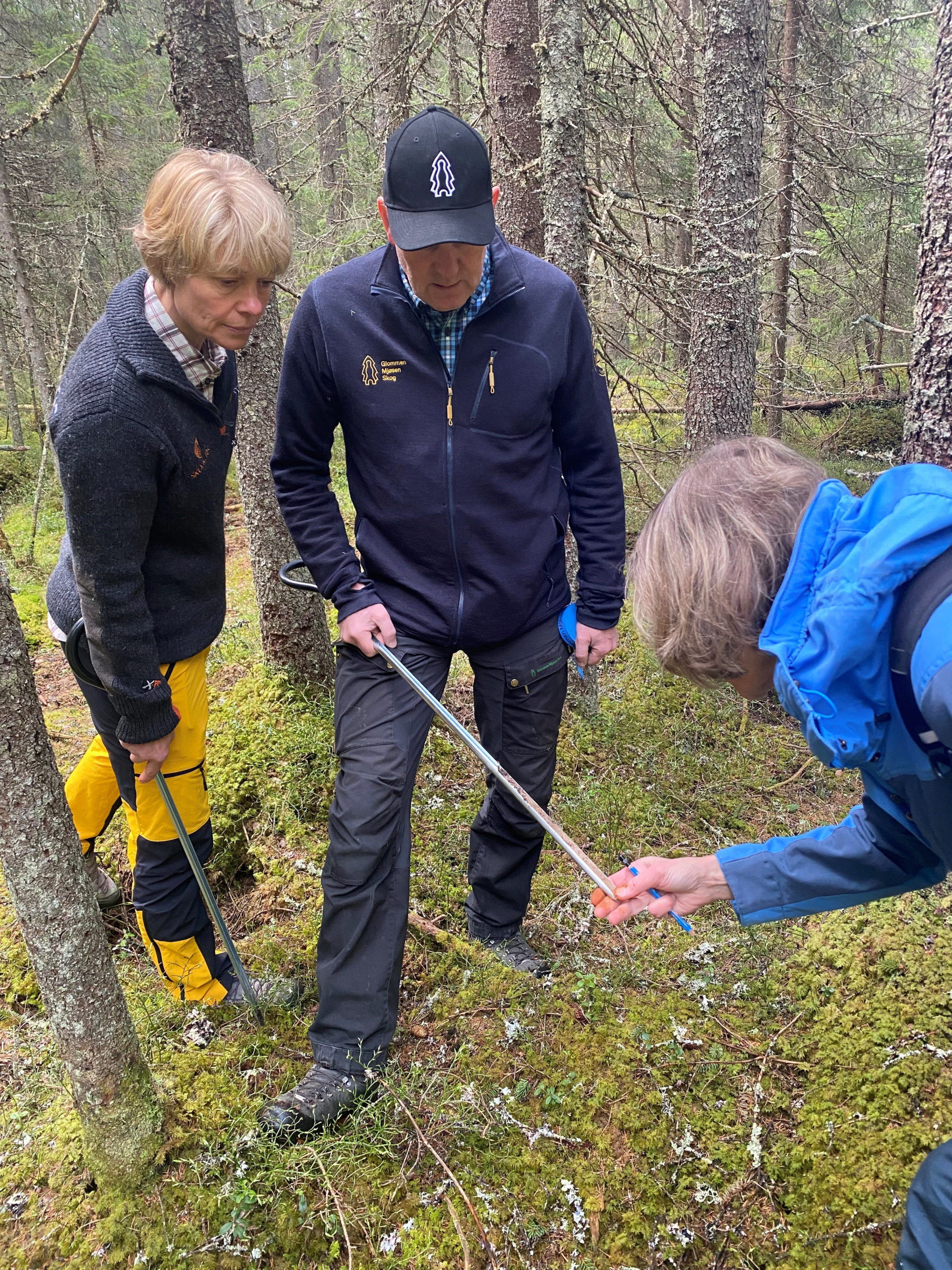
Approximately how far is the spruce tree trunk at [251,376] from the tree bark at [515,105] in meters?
1.68

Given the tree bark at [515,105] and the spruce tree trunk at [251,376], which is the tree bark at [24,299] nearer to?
the spruce tree trunk at [251,376]

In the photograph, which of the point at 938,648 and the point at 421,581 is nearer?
the point at 938,648

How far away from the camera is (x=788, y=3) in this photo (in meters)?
9.32

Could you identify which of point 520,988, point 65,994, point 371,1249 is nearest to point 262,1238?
point 371,1249

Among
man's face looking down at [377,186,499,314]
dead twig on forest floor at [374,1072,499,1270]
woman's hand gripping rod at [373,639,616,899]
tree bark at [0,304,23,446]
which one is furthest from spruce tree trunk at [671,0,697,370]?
tree bark at [0,304,23,446]

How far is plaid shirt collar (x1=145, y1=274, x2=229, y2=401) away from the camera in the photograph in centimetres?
225

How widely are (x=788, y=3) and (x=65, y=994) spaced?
12045 mm

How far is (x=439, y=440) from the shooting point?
2.65 metres

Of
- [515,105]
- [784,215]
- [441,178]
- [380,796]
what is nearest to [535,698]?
[380,796]

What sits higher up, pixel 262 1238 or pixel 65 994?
pixel 65 994

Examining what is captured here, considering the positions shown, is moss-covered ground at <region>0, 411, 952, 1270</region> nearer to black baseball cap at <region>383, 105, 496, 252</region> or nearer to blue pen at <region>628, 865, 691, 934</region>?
blue pen at <region>628, 865, 691, 934</region>

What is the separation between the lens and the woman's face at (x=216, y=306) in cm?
Result: 223

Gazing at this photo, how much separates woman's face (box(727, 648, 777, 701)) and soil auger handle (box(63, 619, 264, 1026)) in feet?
6.11

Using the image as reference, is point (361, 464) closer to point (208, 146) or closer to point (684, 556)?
point (684, 556)
